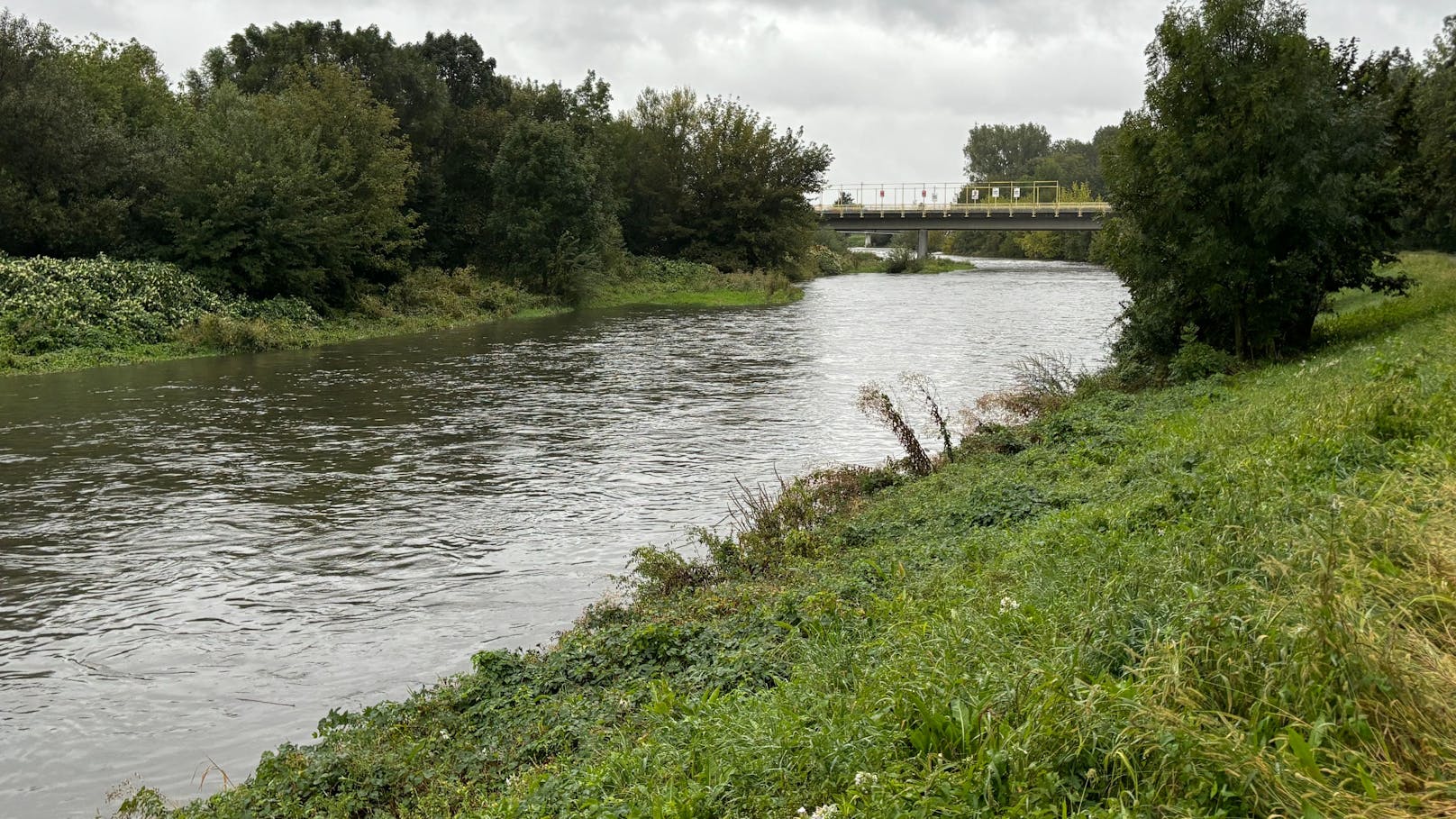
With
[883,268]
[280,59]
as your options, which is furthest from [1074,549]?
[883,268]

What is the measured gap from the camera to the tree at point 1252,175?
17812mm

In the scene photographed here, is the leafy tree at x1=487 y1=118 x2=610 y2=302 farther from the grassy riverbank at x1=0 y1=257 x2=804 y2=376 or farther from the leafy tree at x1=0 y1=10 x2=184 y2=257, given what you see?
the leafy tree at x1=0 y1=10 x2=184 y2=257

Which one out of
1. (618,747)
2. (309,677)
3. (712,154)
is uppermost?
(712,154)

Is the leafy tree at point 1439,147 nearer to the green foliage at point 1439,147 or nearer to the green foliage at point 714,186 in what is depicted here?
the green foliage at point 1439,147

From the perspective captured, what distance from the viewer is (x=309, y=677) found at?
343 inches

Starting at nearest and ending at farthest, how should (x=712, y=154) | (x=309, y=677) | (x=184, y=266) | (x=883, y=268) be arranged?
(x=309, y=677) → (x=184, y=266) → (x=712, y=154) → (x=883, y=268)

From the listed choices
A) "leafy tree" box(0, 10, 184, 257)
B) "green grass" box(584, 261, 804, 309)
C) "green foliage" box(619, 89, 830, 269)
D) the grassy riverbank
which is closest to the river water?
the grassy riverbank

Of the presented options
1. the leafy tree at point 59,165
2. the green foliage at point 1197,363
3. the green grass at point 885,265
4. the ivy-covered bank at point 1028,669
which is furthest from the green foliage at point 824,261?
the ivy-covered bank at point 1028,669

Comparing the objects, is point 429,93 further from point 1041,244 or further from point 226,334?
point 1041,244

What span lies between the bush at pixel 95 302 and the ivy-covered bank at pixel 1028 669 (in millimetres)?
25687

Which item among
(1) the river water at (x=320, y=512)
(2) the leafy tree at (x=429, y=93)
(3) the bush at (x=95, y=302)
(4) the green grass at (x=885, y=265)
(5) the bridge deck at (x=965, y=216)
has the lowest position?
(1) the river water at (x=320, y=512)

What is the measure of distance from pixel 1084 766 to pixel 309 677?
6772mm

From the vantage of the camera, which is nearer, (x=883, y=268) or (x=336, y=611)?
(x=336, y=611)

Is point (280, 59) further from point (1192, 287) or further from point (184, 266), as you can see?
point (1192, 287)
